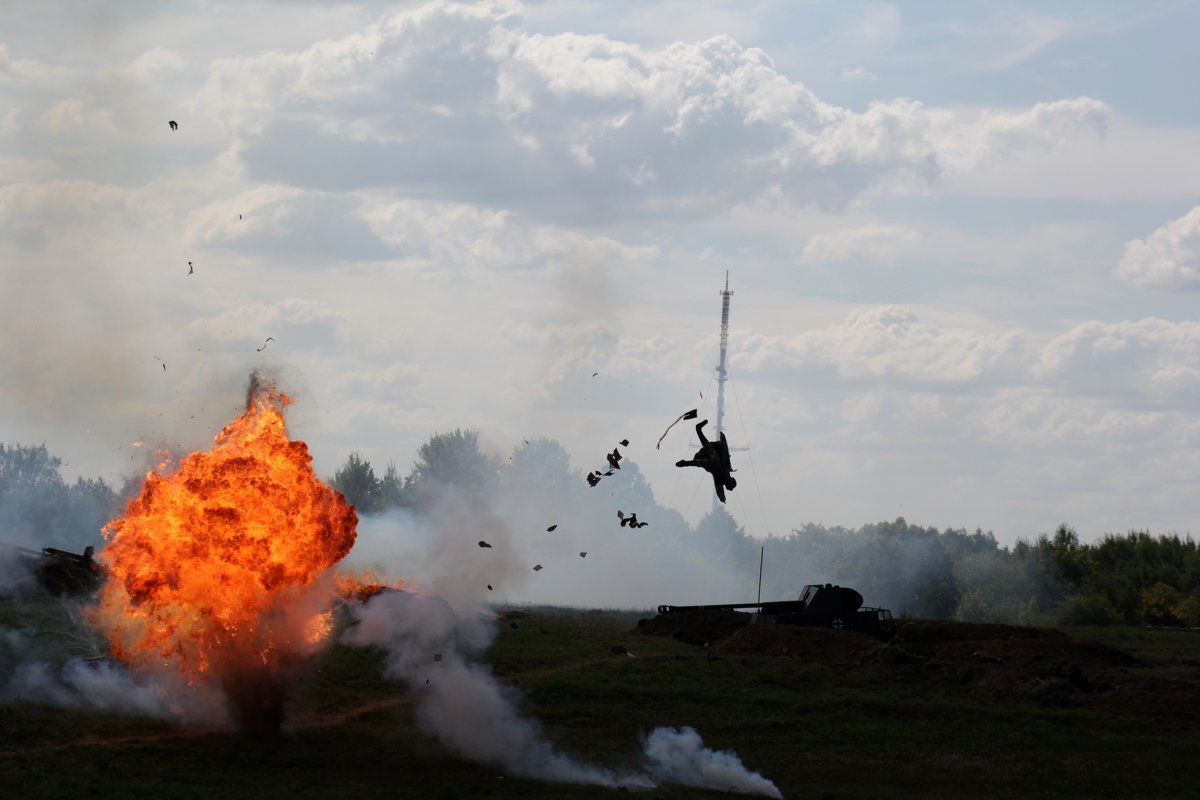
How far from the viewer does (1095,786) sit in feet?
139

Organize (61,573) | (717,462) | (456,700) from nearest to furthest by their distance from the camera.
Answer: (456,700) < (717,462) < (61,573)

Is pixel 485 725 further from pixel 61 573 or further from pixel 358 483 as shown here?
pixel 358 483

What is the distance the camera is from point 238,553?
4016 centimetres

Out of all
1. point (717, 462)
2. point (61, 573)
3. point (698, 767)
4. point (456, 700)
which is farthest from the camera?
point (61, 573)

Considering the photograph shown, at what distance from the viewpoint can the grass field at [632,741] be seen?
38.1m

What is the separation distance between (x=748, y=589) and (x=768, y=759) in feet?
319

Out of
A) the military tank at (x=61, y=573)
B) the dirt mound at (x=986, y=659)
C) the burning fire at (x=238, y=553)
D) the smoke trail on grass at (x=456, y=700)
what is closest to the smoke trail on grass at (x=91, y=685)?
the burning fire at (x=238, y=553)

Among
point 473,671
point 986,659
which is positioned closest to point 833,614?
point 986,659

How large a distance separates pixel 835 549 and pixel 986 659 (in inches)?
3372

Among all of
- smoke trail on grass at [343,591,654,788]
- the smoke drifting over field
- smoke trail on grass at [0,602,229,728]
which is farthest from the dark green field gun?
smoke trail on grass at [0,602,229,728]

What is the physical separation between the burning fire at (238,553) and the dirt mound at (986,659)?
27.6 meters

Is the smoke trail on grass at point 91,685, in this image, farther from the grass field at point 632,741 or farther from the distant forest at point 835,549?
the distant forest at point 835,549

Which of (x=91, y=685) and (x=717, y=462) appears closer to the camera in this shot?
(x=91, y=685)

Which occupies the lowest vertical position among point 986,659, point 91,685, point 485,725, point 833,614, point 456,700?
point 485,725
